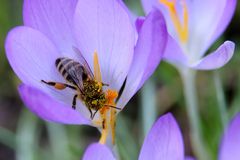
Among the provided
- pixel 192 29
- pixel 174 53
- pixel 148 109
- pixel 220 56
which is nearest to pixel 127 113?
pixel 148 109

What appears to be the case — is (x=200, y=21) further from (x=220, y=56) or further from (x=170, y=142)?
(x=170, y=142)

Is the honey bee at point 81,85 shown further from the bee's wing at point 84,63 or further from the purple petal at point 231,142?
the purple petal at point 231,142

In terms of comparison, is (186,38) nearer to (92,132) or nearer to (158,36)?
(158,36)

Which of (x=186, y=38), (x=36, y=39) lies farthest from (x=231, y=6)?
(x=36, y=39)

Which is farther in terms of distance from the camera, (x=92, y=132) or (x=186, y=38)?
(x=92, y=132)

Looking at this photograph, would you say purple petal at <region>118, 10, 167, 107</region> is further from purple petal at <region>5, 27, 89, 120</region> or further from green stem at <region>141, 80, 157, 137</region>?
green stem at <region>141, 80, 157, 137</region>

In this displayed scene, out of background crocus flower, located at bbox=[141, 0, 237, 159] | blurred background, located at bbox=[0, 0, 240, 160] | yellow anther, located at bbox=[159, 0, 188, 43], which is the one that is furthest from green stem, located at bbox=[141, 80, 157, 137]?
yellow anther, located at bbox=[159, 0, 188, 43]
